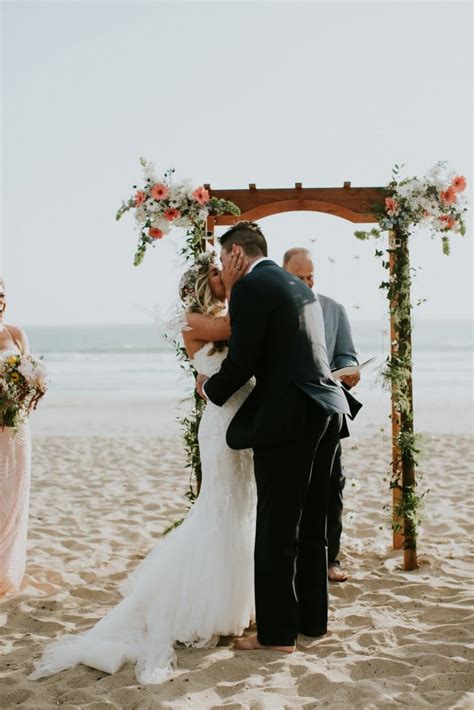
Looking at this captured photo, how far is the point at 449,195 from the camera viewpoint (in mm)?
5324

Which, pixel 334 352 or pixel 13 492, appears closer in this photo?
pixel 13 492

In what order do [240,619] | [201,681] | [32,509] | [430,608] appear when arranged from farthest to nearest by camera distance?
[32,509], [430,608], [240,619], [201,681]

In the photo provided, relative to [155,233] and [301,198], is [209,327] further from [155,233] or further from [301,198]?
[301,198]

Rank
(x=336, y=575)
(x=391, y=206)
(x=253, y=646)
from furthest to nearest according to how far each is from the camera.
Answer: (x=391, y=206) → (x=336, y=575) → (x=253, y=646)

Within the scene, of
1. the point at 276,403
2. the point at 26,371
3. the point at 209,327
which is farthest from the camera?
the point at 26,371

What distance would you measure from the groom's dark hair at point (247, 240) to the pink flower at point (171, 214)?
1.27 meters

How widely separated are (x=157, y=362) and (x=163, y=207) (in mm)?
23732

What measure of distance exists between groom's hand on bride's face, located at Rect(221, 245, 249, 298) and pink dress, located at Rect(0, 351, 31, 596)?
1.94m

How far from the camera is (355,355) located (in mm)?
5496

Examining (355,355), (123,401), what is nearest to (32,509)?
(355,355)

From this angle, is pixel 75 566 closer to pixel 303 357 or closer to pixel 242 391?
pixel 242 391

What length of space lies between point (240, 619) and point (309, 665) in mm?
514

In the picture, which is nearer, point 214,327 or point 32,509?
point 214,327

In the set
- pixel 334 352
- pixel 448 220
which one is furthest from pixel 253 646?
pixel 448 220
